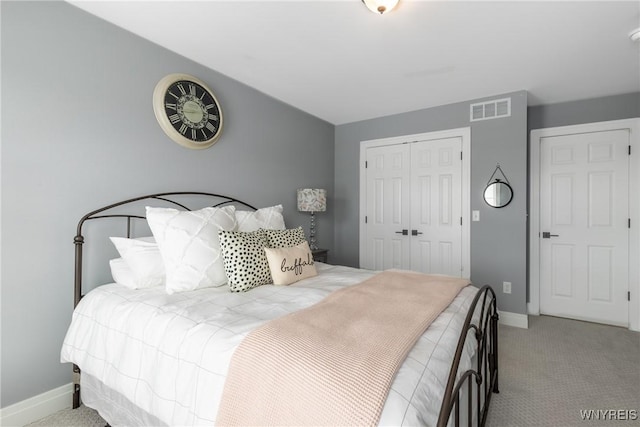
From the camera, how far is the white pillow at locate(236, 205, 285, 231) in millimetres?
2350

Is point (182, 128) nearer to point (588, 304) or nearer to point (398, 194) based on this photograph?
point (398, 194)

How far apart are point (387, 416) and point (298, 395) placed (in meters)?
0.26

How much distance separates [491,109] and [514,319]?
2304mm

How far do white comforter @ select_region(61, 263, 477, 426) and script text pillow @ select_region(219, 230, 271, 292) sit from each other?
76 mm

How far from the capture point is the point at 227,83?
287 centimetres

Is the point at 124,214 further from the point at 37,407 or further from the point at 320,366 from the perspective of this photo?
the point at 320,366

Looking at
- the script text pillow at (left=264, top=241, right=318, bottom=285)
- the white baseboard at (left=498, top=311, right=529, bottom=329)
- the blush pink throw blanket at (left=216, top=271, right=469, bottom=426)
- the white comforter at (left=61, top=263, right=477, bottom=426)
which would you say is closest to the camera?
the blush pink throw blanket at (left=216, top=271, right=469, bottom=426)

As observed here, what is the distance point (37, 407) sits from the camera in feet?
5.73

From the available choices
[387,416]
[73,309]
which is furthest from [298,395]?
[73,309]

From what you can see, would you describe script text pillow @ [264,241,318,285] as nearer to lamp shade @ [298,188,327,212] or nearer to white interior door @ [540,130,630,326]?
lamp shade @ [298,188,327,212]

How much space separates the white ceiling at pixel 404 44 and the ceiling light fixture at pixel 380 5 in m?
0.13

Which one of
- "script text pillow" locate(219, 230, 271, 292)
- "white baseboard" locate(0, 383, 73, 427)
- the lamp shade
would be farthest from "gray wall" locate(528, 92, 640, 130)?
"white baseboard" locate(0, 383, 73, 427)

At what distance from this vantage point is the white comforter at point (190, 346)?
3.19 feet

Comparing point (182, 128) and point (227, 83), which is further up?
point (227, 83)
